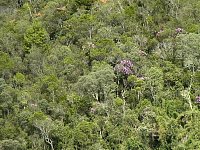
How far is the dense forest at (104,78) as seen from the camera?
36719 mm

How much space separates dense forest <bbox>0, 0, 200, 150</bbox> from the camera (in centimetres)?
3672

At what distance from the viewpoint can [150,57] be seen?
4425 centimetres

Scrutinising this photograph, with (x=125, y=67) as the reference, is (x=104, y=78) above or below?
below

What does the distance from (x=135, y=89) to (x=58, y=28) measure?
589 inches

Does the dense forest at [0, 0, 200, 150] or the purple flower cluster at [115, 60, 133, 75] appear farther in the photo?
the purple flower cluster at [115, 60, 133, 75]

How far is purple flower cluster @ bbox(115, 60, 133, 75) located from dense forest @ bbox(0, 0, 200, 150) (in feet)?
0.30

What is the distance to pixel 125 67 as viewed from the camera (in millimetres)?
41781

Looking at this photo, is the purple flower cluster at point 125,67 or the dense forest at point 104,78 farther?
the purple flower cluster at point 125,67

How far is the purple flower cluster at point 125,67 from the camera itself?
41500 mm

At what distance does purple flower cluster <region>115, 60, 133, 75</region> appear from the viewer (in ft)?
136

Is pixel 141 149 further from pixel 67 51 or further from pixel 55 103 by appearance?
pixel 67 51

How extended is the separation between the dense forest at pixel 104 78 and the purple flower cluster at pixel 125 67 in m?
0.09

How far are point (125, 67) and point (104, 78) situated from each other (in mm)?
3152

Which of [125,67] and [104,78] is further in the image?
[125,67]
